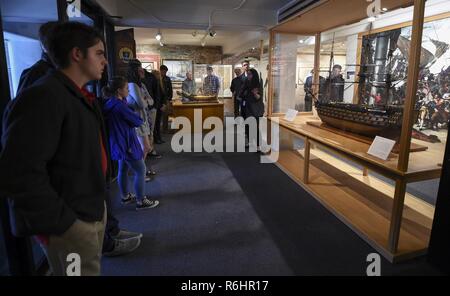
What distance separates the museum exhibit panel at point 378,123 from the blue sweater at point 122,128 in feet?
6.18

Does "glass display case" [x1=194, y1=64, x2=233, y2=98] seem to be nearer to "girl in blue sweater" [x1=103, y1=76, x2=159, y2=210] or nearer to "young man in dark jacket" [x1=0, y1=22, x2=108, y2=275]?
"girl in blue sweater" [x1=103, y1=76, x2=159, y2=210]

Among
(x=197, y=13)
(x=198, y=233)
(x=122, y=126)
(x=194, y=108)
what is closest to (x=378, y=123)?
(x=198, y=233)

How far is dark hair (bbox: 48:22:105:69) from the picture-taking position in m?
1.03

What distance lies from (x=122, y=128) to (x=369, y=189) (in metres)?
2.86

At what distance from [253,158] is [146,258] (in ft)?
9.58

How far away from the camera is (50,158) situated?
3.13 feet

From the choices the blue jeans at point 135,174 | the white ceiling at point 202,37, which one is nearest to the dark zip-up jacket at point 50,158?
the blue jeans at point 135,174

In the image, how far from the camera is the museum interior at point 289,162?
1.93 m

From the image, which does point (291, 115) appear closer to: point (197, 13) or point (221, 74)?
point (197, 13)

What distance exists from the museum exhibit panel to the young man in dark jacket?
195 cm

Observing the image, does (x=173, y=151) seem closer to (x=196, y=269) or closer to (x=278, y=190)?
(x=278, y=190)

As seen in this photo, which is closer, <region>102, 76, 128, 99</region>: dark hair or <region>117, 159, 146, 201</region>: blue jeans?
<region>102, 76, 128, 99</region>: dark hair

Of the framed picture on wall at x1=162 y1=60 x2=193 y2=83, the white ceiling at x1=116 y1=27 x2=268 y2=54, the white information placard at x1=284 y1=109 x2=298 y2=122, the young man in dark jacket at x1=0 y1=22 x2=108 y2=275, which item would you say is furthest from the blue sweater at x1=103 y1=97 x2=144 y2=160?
the framed picture on wall at x1=162 y1=60 x2=193 y2=83

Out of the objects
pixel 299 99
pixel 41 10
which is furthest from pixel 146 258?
pixel 299 99
